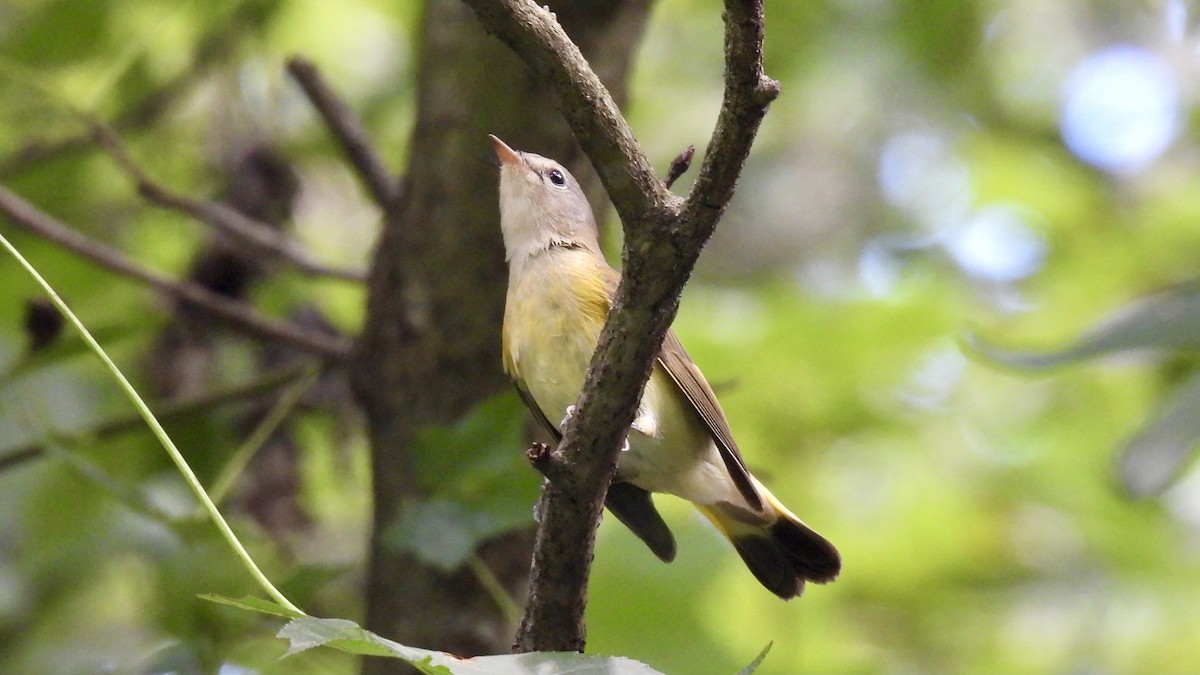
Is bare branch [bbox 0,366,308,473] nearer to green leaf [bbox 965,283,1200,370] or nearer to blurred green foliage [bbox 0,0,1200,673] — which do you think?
blurred green foliage [bbox 0,0,1200,673]

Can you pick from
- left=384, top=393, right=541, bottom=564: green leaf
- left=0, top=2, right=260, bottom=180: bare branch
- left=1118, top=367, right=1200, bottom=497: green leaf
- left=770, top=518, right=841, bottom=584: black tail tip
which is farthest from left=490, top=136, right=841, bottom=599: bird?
left=0, top=2, right=260, bottom=180: bare branch

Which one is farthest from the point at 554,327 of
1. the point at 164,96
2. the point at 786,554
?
the point at 164,96

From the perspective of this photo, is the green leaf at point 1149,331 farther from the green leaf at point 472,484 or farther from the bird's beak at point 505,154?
the bird's beak at point 505,154

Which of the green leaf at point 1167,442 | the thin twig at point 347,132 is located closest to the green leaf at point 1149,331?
the green leaf at point 1167,442

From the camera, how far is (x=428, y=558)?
3230 mm

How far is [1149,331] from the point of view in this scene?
2.92 meters

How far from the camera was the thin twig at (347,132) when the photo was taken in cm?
412

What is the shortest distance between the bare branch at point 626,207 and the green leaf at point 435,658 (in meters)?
0.44

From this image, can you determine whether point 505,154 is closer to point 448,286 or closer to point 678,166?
point 448,286

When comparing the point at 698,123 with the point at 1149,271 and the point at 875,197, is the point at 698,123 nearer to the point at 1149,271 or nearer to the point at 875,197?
the point at 875,197

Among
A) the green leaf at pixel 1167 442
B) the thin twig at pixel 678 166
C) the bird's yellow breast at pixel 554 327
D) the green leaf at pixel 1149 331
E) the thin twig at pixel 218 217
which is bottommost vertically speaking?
the thin twig at pixel 678 166

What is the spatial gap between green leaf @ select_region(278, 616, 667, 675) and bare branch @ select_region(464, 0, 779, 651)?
1.45 ft

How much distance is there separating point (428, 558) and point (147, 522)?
43.8 inches

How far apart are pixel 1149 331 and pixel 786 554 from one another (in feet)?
4.63
